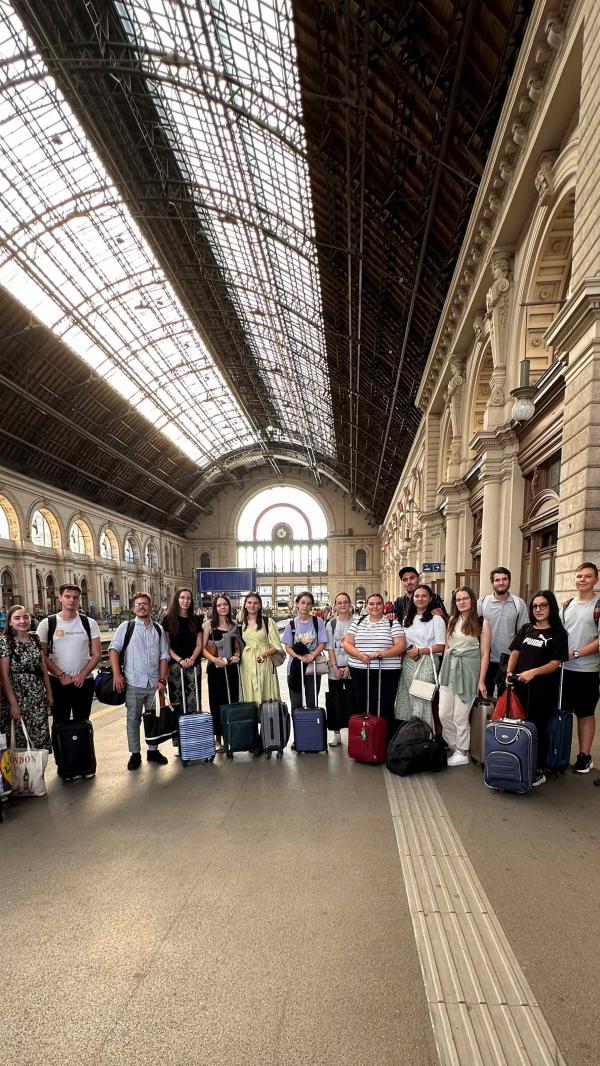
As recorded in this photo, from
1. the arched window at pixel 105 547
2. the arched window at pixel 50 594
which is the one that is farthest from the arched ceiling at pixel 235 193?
the arched window at pixel 105 547

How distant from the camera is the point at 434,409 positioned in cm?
1864

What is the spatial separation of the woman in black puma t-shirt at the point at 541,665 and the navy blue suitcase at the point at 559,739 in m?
0.05

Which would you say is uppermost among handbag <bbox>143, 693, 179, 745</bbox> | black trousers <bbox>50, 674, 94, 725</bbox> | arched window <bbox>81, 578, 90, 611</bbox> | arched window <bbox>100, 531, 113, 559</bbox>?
arched window <bbox>100, 531, 113, 559</bbox>

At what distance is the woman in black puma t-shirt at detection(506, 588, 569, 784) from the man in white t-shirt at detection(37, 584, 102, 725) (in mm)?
4003

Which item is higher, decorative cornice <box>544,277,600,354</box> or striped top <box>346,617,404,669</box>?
decorative cornice <box>544,277,600,354</box>

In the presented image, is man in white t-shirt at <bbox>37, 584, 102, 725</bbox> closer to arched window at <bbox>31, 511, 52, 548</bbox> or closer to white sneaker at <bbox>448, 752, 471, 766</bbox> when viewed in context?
white sneaker at <bbox>448, 752, 471, 766</bbox>

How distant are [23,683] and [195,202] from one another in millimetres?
20688

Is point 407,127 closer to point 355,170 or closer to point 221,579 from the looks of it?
point 355,170

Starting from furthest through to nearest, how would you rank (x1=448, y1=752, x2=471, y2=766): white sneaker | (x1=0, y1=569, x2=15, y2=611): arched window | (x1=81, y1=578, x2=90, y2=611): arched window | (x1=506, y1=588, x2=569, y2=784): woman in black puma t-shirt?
(x1=81, y1=578, x2=90, y2=611): arched window → (x1=0, y1=569, x2=15, y2=611): arched window → (x1=448, y1=752, x2=471, y2=766): white sneaker → (x1=506, y1=588, x2=569, y2=784): woman in black puma t-shirt

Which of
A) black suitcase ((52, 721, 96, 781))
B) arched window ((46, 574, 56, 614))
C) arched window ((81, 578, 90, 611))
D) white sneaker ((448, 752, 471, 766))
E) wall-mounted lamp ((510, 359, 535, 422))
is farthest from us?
arched window ((81, 578, 90, 611))

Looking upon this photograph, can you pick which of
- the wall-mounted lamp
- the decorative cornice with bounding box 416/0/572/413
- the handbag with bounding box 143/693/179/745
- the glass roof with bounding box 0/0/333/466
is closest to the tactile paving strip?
the handbag with bounding box 143/693/179/745

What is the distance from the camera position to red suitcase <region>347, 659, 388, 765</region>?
4949 millimetres

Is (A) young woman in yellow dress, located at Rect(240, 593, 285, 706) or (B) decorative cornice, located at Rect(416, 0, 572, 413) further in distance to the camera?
(B) decorative cornice, located at Rect(416, 0, 572, 413)

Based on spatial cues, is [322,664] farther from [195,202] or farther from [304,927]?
[195,202]
